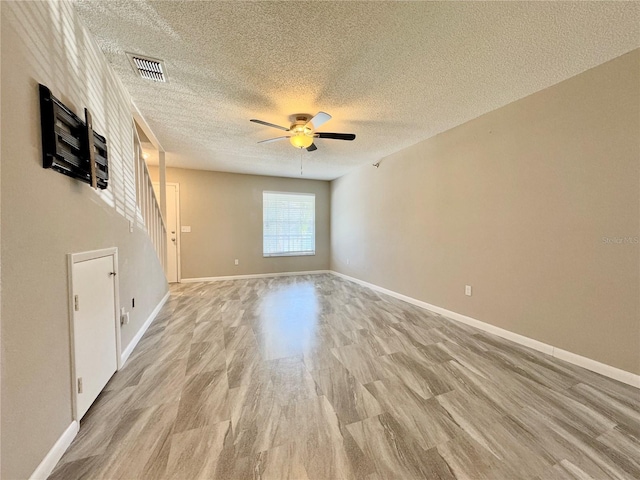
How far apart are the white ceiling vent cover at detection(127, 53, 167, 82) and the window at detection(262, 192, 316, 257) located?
3.74 m

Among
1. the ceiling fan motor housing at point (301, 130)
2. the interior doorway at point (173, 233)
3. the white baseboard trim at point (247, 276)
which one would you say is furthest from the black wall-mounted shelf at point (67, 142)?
the white baseboard trim at point (247, 276)

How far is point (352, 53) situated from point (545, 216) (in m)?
2.27

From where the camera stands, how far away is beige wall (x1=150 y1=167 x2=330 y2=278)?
520 cm

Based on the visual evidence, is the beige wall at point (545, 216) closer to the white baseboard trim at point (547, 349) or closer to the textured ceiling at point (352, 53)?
the white baseboard trim at point (547, 349)

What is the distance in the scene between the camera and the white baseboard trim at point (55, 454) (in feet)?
3.34

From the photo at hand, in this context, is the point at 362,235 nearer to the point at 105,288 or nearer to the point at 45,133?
the point at 105,288

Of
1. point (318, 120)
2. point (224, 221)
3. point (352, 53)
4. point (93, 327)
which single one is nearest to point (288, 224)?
point (224, 221)

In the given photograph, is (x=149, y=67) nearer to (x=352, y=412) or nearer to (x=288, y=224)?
(x=352, y=412)

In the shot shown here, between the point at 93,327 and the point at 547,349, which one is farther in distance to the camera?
the point at 547,349

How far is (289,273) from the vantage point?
20.0ft

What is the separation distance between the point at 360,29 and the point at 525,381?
2785 millimetres

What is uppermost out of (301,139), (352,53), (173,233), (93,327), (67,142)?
(352,53)

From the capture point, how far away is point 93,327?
60.5 inches

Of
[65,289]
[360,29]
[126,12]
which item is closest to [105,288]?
[65,289]
